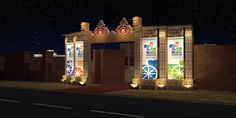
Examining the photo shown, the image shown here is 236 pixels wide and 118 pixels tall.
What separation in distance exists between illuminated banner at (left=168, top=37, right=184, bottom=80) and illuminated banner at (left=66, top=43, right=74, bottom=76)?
895cm

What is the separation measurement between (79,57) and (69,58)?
1.39 m

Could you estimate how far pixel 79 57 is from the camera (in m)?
29.8

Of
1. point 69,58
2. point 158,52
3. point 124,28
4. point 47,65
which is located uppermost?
point 124,28

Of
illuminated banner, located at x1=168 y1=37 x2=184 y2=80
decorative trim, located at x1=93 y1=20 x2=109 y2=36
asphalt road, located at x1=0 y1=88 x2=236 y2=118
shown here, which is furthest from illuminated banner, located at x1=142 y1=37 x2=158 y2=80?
asphalt road, located at x1=0 y1=88 x2=236 y2=118

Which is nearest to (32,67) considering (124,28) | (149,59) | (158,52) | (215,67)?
(124,28)

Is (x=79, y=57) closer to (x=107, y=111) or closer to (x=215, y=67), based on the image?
(x=215, y=67)

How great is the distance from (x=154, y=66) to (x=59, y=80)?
11.8 meters

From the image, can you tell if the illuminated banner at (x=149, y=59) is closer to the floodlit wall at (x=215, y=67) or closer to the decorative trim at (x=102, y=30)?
the floodlit wall at (x=215, y=67)

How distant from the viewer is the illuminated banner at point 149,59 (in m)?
25.0

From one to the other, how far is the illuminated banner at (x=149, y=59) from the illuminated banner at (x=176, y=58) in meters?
0.94

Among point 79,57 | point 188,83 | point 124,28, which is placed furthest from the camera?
point 79,57

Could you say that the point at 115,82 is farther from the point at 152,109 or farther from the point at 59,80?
the point at 152,109

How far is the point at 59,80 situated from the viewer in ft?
112

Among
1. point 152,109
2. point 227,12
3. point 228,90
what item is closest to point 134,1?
point 227,12
